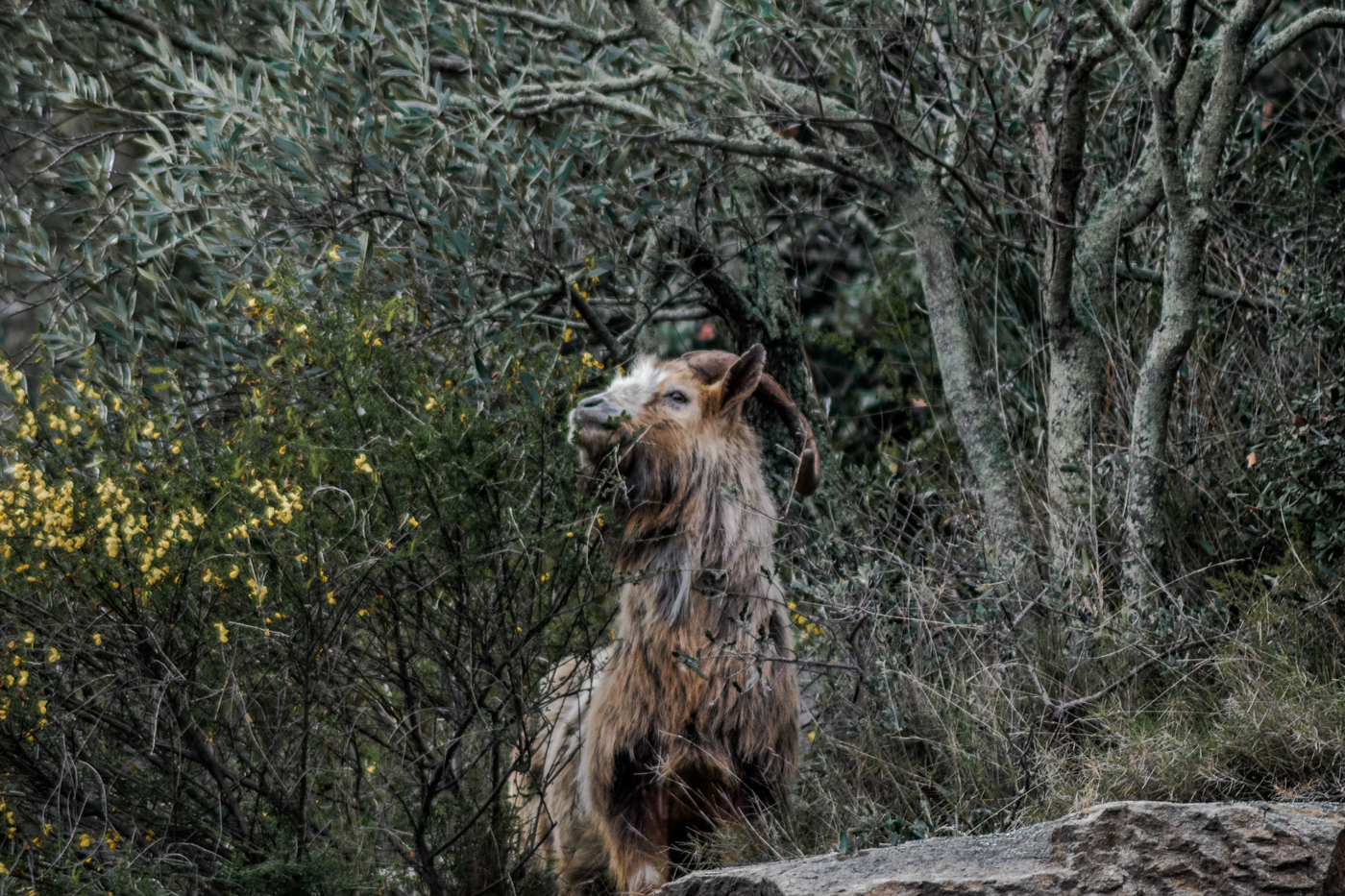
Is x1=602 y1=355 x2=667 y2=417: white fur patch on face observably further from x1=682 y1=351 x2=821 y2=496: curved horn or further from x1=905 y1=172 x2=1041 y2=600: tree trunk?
x1=905 y1=172 x2=1041 y2=600: tree trunk

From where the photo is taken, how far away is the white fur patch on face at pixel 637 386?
198 inches

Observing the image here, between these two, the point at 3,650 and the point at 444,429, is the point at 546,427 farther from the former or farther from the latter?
the point at 3,650

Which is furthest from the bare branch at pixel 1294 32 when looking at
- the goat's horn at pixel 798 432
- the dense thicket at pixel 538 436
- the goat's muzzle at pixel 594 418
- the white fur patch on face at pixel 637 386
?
the goat's muzzle at pixel 594 418

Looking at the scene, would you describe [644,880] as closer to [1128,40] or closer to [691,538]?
[691,538]

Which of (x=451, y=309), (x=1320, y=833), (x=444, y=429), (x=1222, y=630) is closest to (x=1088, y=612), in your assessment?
(x=1222, y=630)

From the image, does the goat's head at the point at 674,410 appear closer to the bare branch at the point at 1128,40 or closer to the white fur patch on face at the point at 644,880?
the white fur patch on face at the point at 644,880

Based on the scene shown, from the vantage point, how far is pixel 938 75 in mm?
7387

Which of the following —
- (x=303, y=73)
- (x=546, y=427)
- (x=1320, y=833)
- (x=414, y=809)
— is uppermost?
(x=303, y=73)

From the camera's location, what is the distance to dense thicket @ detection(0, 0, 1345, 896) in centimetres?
438

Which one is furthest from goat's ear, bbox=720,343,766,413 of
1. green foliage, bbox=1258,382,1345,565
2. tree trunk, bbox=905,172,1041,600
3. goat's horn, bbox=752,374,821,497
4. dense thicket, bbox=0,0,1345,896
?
green foliage, bbox=1258,382,1345,565

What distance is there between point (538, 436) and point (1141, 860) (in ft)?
7.87

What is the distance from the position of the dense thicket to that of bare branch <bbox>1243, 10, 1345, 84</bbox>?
87 mm

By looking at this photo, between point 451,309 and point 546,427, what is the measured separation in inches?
69.9

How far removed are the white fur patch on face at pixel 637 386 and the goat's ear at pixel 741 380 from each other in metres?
0.25
